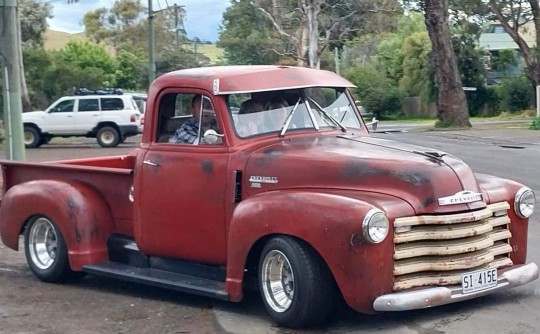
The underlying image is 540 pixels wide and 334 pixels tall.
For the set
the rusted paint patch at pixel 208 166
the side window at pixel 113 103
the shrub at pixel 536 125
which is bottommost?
the shrub at pixel 536 125

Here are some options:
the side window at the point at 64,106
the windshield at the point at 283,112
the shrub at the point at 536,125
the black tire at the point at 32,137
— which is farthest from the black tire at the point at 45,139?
the windshield at the point at 283,112

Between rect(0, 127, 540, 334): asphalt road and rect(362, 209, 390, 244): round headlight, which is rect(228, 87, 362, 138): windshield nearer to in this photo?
rect(0, 127, 540, 334): asphalt road

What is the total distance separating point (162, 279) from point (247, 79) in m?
1.85

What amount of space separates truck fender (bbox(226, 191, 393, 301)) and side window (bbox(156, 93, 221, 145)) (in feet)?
3.13

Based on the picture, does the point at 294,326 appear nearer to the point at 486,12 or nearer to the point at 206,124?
the point at 206,124

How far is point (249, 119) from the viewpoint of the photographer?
28.2 ft

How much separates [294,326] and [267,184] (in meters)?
1.16

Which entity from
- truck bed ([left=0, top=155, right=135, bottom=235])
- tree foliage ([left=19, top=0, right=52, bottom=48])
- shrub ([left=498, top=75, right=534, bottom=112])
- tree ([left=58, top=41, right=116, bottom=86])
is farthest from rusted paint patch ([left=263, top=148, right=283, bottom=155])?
tree ([left=58, top=41, right=116, bottom=86])

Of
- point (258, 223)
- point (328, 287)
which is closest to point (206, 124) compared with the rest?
point (258, 223)

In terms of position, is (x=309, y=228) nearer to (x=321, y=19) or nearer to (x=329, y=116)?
(x=329, y=116)

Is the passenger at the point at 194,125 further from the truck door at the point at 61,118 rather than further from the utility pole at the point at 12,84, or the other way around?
the truck door at the point at 61,118

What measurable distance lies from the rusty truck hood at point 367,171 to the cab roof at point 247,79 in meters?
0.59

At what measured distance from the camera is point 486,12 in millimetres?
56938

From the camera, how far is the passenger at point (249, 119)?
8.49m
